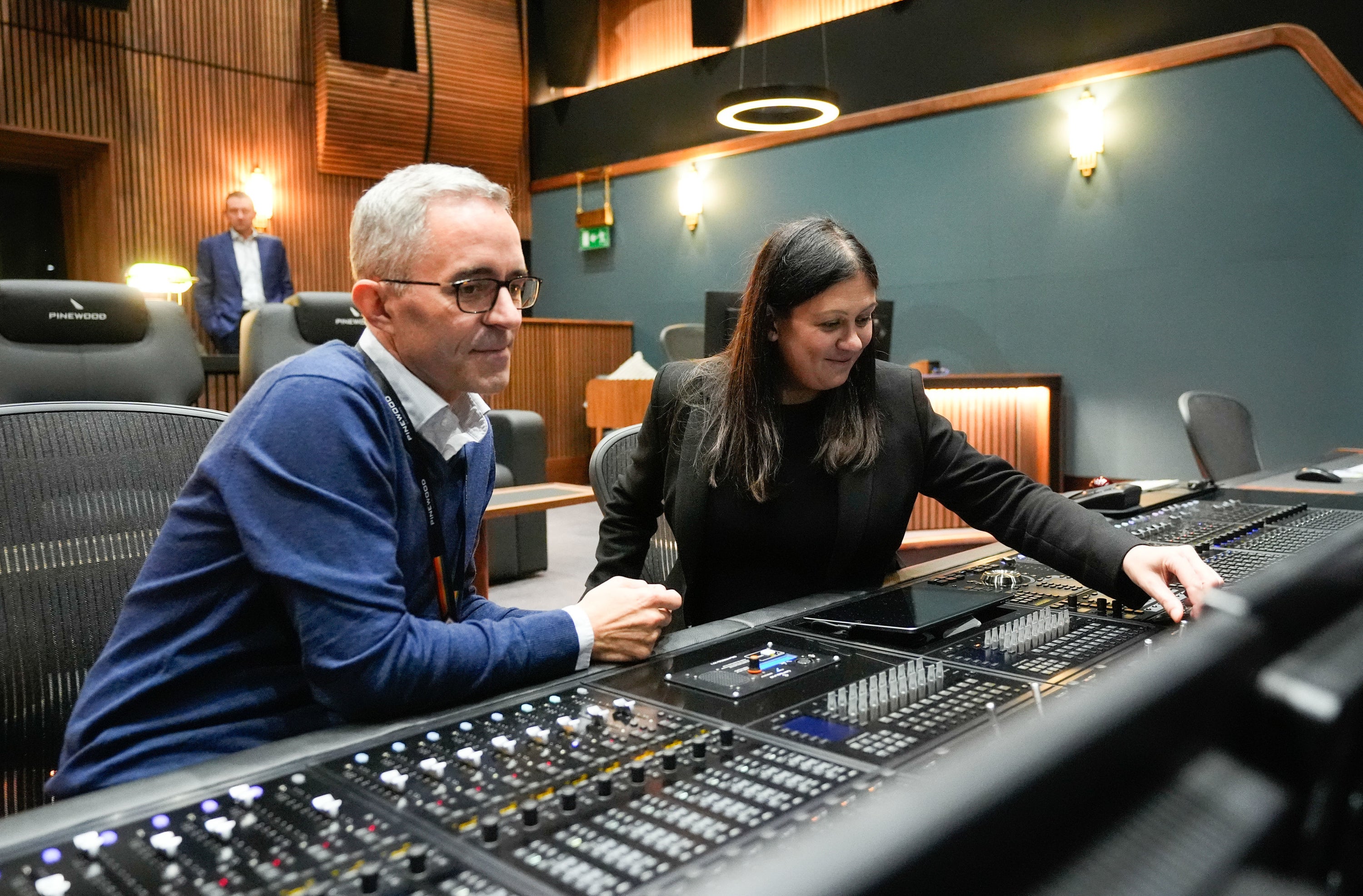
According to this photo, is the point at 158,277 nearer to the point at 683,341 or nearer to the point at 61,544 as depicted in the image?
the point at 683,341

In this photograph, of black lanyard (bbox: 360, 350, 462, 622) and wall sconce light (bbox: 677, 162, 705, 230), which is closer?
black lanyard (bbox: 360, 350, 462, 622)

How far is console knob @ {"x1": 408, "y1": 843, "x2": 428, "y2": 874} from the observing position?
64 centimetres

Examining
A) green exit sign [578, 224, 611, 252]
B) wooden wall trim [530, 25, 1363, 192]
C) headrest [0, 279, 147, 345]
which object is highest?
wooden wall trim [530, 25, 1363, 192]

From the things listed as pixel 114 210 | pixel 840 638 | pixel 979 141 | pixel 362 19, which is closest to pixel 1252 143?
pixel 979 141

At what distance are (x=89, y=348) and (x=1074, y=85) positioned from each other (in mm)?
5169

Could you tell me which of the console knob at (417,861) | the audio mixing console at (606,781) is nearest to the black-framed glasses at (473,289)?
the audio mixing console at (606,781)

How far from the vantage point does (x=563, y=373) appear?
7.95 meters

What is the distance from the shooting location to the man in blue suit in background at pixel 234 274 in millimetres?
7148

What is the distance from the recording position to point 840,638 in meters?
1.21

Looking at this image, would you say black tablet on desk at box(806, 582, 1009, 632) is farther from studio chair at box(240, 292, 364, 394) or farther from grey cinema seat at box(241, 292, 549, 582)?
studio chair at box(240, 292, 364, 394)

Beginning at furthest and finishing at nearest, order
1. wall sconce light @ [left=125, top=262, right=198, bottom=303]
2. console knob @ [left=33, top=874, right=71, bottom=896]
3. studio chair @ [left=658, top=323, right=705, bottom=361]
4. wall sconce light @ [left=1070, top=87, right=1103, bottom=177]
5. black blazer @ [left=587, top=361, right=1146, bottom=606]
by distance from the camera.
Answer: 1. studio chair @ [left=658, top=323, right=705, bottom=361]
2. wall sconce light @ [left=125, top=262, right=198, bottom=303]
3. wall sconce light @ [left=1070, top=87, right=1103, bottom=177]
4. black blazer @ [left=587, top=361, right=1146, bottom=606]
5. console knob @ [left=33, top=874, right=71, bottom=896]

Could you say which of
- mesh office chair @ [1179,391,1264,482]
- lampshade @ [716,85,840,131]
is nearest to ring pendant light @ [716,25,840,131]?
lampshade @ [716,85,840,131]

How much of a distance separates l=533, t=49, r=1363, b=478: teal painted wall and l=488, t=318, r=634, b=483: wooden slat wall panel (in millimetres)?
1827

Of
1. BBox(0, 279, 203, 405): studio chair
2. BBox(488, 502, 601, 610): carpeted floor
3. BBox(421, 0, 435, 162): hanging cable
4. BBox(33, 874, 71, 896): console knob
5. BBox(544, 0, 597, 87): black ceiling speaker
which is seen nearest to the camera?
BBox(33, 874, 71, 896): console knob
